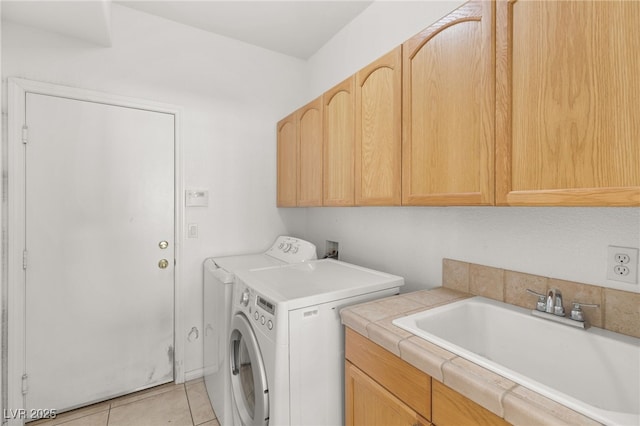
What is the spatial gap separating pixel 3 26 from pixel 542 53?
2.71 m

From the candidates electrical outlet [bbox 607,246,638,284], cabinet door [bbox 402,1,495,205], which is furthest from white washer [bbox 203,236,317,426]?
electrical outlet [bbox 607,246,638,284]

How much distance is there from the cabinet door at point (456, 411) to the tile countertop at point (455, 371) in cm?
3

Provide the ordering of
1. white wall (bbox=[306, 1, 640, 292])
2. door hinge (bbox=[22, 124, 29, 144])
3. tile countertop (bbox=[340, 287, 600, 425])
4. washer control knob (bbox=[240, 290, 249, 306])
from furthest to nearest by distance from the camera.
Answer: door hinge (bbox=[22, 124, 29, 144]), washer control knob (bbox=[240, 290, 249, 306]), white wall (bbox=[306, 1, 640, 292]), tile countertop (bbox=[340, 287, 600, 425])

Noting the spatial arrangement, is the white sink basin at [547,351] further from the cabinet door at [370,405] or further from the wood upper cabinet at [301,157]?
the wood upper cabinet at [301,157]

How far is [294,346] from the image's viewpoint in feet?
4.04

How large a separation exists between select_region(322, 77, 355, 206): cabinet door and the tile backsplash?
2.21 ft

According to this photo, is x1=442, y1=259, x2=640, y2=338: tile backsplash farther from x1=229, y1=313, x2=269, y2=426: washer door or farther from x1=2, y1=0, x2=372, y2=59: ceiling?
x1=2, y1=0, x2=372, y2=59: ceiling

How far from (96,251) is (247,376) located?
1338 mm

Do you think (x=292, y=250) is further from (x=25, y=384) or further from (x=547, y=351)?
(x=25, y=384)

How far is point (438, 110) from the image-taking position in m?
1.17

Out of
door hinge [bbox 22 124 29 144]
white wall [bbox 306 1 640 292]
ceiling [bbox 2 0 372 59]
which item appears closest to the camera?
white wall [bbox 306 1 640 292]

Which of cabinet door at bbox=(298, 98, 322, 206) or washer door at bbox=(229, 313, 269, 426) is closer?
Result: washer door at bbox=(229, 313, 269, 426)

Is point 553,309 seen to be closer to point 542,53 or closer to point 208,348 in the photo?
point 542,53

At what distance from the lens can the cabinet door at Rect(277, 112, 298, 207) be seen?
7.47 feet
